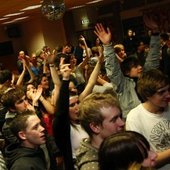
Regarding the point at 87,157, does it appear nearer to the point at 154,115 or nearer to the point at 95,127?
the point at 95,127

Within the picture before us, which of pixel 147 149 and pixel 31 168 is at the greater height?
pixel 147 149

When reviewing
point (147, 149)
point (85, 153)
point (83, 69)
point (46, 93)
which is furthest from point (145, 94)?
point (83, 69)

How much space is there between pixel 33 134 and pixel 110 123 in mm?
641

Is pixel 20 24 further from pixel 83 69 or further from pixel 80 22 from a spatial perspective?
pixel 83 69

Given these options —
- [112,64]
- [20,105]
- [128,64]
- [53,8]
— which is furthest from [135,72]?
[53,8]

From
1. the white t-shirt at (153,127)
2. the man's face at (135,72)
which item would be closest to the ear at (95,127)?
the white t-shirt at (153,127)

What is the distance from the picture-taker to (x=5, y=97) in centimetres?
320

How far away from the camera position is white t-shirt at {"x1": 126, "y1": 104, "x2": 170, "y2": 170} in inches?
88.4

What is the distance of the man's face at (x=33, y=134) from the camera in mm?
2301

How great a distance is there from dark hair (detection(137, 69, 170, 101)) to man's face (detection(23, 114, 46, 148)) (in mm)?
683

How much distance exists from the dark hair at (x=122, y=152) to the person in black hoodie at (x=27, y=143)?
0.81 m

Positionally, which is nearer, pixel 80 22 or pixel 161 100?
pixel 161 100

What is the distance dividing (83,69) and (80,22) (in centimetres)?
954

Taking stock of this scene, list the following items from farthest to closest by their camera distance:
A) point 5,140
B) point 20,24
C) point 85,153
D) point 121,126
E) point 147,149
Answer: point 20,24 → point 5,140 → point 121,126 → point 85,153 → point 147,149
